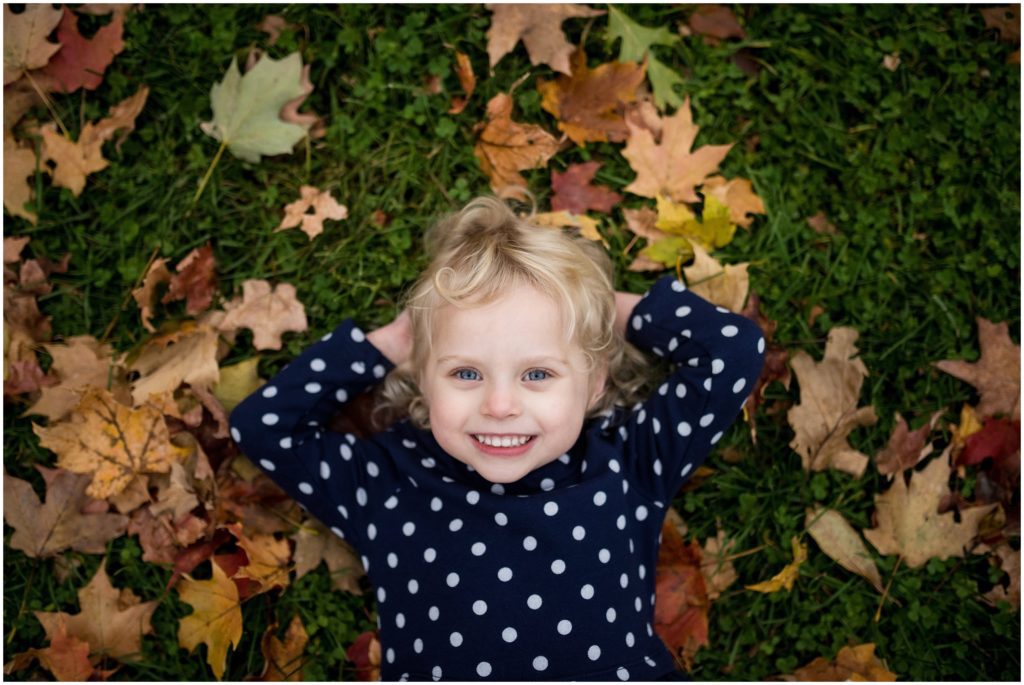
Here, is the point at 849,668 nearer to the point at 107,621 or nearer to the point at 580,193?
the point at 580,193

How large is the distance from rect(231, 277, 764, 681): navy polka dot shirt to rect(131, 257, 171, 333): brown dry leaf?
564 millimetres

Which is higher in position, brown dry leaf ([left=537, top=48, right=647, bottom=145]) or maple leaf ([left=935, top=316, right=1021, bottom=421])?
brown dry leaf ([left=537, top=48, right=647, bottom=145])

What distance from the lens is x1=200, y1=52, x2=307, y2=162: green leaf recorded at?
300 cm

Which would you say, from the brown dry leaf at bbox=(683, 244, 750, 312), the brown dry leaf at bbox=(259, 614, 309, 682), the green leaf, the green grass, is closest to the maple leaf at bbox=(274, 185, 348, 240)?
the green grass

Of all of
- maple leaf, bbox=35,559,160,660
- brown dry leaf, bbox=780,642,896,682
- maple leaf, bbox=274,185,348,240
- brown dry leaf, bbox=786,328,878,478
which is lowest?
brown dry leaf, bbox=780,642,896,682

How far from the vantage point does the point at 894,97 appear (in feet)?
10.0

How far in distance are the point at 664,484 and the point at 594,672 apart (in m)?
0.59

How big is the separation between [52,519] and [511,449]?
1643 mm

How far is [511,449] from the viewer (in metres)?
2.40

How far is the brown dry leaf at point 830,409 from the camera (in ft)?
9.46

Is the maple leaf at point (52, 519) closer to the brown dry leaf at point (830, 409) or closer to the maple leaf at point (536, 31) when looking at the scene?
the maple leaf at point (536, 31)

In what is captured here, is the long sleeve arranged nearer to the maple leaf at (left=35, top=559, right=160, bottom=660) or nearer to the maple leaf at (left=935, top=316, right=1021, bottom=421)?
the maple leaf at (left=35, top=559, right=160, bottom=660)

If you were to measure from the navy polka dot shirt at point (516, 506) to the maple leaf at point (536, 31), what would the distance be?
94cm

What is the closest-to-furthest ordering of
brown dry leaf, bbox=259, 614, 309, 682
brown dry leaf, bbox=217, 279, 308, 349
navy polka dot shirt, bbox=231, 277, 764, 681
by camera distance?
navy polka dot shirt, bbox=231, 277, 764, 681, brown dry leaf, bbox=259, 614, 309, 682, brown dry leaf, bbox=217, 279, 308, 349
